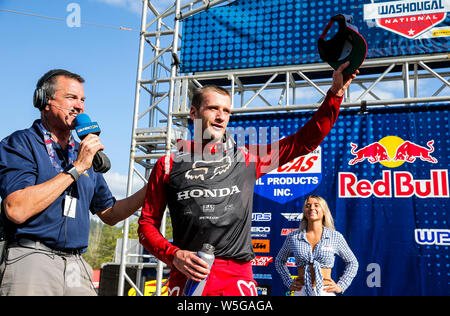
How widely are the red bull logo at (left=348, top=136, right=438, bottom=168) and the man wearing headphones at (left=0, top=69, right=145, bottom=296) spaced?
501 cm

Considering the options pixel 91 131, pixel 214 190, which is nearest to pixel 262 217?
pixel 214 190

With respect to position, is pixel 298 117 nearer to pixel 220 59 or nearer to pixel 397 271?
pixel 220 59

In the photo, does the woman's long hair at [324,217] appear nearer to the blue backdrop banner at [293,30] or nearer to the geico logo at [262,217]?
the geico logo at [262,217]

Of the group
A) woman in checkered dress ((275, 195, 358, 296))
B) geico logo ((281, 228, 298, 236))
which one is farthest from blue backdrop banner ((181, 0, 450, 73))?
geico logo ((281, 228, 298, 236))

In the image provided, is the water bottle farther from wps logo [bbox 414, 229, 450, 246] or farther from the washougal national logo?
the washougal national logo

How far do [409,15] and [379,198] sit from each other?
306 cm

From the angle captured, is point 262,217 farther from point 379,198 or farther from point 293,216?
point 379,198

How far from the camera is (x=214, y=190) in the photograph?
2148 millimetres

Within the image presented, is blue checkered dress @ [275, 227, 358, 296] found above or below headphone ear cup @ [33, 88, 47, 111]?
below

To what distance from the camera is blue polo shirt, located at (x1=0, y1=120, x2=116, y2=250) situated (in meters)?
1.95

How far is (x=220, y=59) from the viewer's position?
746 centimetres

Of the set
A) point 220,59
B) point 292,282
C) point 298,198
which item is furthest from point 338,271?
point 220,59

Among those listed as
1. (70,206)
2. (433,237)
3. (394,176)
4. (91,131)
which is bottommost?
(433,237)
